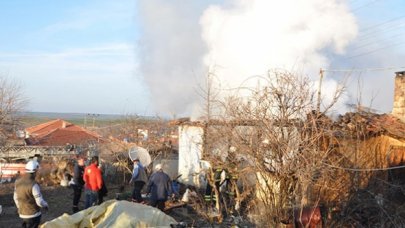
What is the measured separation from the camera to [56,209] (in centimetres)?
1341

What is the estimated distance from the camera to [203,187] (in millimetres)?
18656

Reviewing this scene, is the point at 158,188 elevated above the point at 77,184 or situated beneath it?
elevated above

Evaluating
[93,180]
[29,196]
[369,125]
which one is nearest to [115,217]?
[29,196]

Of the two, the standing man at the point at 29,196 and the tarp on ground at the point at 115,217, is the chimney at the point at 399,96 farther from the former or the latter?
the standing man at the point at 29,196

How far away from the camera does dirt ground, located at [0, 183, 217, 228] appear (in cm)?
1154

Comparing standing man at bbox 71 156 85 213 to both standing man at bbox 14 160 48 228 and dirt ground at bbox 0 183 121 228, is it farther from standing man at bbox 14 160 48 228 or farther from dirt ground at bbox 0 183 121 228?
standing man at bbox 14 160 48 228

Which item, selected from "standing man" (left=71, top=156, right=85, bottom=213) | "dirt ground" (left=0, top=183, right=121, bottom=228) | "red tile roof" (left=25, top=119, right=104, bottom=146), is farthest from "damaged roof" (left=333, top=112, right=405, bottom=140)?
"red tile roof" (left=25, top=119, right=104, bottom=146)

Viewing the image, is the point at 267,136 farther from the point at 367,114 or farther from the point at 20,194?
the point at 367,114

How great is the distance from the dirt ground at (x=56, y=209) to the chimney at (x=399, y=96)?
8366 millimetres

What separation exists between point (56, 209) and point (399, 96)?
12.2m

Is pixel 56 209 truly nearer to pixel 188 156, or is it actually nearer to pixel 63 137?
pixel 188 156

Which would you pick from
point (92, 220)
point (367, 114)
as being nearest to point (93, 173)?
point (92, 220)

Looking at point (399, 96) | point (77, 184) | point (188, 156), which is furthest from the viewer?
point (188, 156)

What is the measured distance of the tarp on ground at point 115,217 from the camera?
856cm
